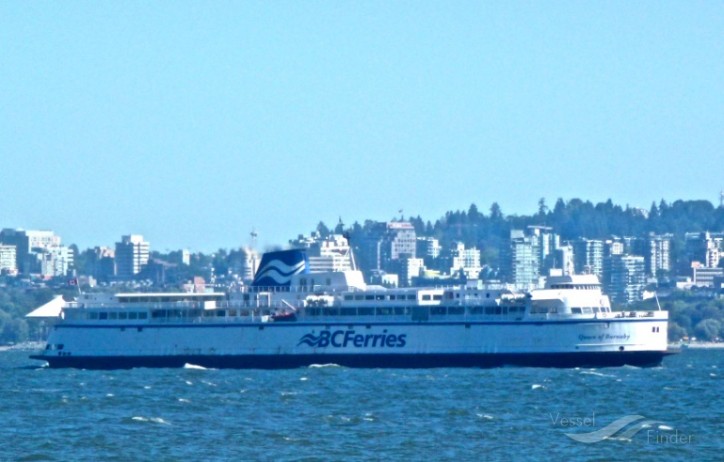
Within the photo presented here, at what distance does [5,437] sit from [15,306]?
120109mm

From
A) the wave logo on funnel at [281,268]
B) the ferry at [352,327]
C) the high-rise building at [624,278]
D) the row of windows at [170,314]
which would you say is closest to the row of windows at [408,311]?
the ferry at [352,327]

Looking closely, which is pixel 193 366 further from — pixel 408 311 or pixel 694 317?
pixel 694 317

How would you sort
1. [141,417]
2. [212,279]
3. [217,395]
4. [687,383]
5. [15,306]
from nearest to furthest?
[141,417] → [217,395] → [687,383] → [15,306] → [212,279]

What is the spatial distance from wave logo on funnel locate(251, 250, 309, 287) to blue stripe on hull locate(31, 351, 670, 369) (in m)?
5.40

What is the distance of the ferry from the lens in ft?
225

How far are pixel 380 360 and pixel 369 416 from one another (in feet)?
79.2

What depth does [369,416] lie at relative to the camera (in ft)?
153

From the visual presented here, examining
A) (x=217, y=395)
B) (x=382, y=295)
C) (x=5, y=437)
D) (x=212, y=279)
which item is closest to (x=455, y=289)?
(x=382, y=295)

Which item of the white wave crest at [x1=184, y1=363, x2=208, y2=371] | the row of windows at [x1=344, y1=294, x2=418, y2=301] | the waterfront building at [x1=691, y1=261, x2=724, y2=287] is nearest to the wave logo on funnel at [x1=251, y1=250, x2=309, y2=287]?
the row of windows at [x1=344, y1=294, x2=418, y2=301]

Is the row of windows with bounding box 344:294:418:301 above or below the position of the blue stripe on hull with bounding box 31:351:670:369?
above

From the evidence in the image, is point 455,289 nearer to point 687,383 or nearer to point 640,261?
point 687,383

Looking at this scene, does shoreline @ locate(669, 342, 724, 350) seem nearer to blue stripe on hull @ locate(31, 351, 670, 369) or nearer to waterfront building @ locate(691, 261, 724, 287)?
waterfront building @ locate(691, 261, 724, 287)

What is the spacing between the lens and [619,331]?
67875mm

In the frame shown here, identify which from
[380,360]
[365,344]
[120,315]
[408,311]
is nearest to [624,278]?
[408,311]
